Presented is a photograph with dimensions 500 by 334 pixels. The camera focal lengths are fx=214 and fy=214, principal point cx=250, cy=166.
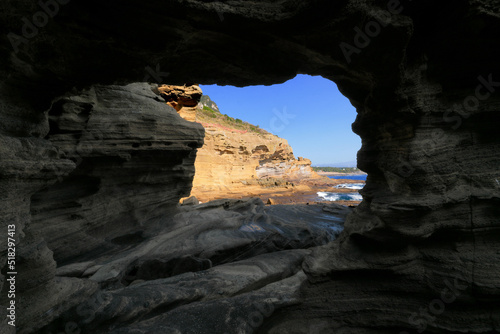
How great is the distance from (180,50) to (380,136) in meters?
3.76

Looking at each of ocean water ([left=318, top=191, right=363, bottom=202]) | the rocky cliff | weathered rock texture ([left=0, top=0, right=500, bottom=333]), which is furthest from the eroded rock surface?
ocean water ([left=318, top=191, right=363, bottom=202])

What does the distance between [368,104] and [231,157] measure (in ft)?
82.7

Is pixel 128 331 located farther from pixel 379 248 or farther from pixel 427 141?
pixel 427 141

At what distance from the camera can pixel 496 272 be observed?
292cm

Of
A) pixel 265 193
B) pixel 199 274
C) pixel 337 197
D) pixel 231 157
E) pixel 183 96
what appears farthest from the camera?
pixel 231 157

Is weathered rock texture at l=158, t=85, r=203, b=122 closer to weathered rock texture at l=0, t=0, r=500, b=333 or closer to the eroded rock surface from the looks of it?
the eroded rock surface

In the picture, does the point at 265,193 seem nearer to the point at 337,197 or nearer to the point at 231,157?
the point at 231,157

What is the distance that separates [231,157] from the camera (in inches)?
1133

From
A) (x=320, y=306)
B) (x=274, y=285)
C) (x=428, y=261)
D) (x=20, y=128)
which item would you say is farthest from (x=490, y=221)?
(x=20, y=128)

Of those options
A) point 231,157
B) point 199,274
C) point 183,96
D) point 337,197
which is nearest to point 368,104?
point 199,274

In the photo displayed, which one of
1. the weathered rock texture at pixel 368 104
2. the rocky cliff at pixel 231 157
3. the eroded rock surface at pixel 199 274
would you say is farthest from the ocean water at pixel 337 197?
the weathered rock texture at pixel 368 104

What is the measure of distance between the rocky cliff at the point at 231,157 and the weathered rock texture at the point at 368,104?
10.3 meters

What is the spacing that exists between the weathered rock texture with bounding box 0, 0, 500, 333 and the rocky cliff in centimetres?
1034

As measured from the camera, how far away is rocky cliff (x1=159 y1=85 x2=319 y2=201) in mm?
16591
